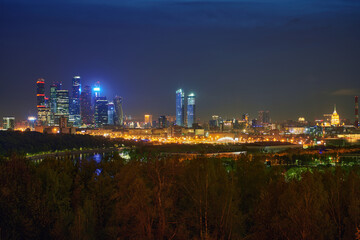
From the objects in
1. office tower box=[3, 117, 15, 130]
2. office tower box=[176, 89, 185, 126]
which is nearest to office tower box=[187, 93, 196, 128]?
office tower box=[176, 89, 185, 126]

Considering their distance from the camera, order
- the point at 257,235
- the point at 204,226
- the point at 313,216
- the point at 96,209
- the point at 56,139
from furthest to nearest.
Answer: the point at 56,139
the point at 96,209
the point at 204,226
the point at 257,235
the point at 313,216

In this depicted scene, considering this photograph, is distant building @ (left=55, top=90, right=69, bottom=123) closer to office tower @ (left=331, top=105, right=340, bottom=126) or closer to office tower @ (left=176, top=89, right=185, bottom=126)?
office tower @ (left=176, top=89, right=185, bottom=126)

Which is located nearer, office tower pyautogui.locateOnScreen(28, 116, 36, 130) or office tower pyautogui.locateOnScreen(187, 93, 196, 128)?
office tower pyautogui.locateOnScreen(28, 116, 36, 130)

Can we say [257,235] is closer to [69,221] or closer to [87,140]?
[69,221]

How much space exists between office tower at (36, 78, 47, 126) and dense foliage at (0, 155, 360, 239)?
10295cm

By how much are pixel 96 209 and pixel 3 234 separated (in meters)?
2.40

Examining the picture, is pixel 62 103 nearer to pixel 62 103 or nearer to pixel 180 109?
pixel 62 103

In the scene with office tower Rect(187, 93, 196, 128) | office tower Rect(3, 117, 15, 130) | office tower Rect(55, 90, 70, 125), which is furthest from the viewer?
office tower Rect(187, 93, 196, 128)

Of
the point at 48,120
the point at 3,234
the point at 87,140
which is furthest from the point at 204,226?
the point at 48,120

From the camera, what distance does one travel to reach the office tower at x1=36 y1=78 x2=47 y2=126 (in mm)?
110850

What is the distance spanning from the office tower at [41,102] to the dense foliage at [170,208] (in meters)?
103

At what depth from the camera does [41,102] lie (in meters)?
114

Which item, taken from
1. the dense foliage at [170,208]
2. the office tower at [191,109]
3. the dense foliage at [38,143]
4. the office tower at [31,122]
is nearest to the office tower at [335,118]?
the office tower at [191,109]

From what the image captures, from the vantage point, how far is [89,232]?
28.9 feet
